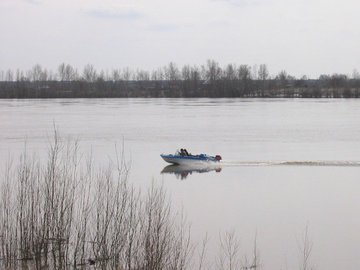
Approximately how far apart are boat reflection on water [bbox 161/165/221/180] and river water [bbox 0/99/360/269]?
48mm

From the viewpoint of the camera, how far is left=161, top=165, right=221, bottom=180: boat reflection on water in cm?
2383

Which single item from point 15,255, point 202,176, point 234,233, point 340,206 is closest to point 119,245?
point 15,255

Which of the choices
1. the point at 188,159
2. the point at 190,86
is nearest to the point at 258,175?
the point at 188,159

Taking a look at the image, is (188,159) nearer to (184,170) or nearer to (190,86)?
(184,170)

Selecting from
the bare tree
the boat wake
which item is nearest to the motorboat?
the boat wake

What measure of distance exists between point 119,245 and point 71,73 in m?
141

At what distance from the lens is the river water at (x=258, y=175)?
46.5ft

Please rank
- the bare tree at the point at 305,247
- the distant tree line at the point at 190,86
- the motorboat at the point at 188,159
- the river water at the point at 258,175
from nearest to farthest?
1. the bare tree at the point at 305,247
2. the river water at the point at 258,175
3. the motorboat at the point at 188,159
4. the distant tree line at the point at 190,86

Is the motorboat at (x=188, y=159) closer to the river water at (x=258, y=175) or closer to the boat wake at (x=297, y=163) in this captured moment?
the river water at (x=258, y=175)

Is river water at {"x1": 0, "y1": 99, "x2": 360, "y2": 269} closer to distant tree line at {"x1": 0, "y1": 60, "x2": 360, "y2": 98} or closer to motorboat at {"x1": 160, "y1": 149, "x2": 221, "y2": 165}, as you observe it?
motorboat at {"x1": 160, "y1": 149, "x2": 221, "y2": 165}

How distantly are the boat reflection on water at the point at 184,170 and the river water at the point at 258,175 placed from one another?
48 mm

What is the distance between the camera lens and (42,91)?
121 m

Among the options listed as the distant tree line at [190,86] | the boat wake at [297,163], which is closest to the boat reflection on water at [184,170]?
the boat wake at [297,163]

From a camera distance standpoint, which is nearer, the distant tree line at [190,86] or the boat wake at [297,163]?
the boat wake at [297,163]
